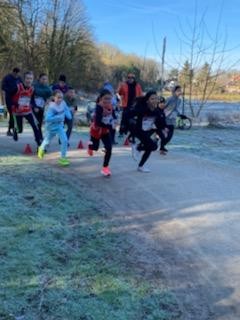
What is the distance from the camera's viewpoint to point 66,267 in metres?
5.00

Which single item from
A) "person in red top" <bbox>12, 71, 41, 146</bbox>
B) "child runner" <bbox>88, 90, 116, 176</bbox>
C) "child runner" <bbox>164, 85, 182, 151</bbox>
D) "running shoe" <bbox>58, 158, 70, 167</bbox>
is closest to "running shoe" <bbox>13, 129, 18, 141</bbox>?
"person in red top" <bbox>12, 71, 41, 146</bbox>

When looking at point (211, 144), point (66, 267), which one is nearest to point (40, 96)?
point (211, 144)

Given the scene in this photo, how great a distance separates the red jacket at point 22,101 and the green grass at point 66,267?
486cm

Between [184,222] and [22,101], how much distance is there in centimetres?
632

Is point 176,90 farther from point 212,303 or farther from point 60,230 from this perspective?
point 212,303

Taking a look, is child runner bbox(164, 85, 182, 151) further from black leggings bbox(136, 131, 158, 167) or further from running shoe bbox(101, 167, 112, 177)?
running shoe bbox(101, 167, 112, 177)

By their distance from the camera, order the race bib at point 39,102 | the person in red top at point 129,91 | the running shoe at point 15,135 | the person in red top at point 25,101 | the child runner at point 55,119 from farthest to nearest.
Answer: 1. the person in red top at point 129,91
2. the running shoe at point 15,135
3. the race bib at point 39,102
4. the person in red top at point 25,101
5. the child runner at point 55,119

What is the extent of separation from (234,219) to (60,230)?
247cm

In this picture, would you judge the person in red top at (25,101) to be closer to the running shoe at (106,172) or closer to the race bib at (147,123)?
the race bib at (147,123)

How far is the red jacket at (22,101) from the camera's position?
1187cm

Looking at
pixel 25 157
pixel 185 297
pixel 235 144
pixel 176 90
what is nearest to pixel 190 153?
pixel 176 90

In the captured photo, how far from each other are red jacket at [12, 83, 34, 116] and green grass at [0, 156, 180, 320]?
486cm

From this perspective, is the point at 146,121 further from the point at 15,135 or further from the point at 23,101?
the point at 15,135

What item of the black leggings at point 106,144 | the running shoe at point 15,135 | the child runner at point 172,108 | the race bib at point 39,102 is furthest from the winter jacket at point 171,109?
the black leggings at point 106,144
